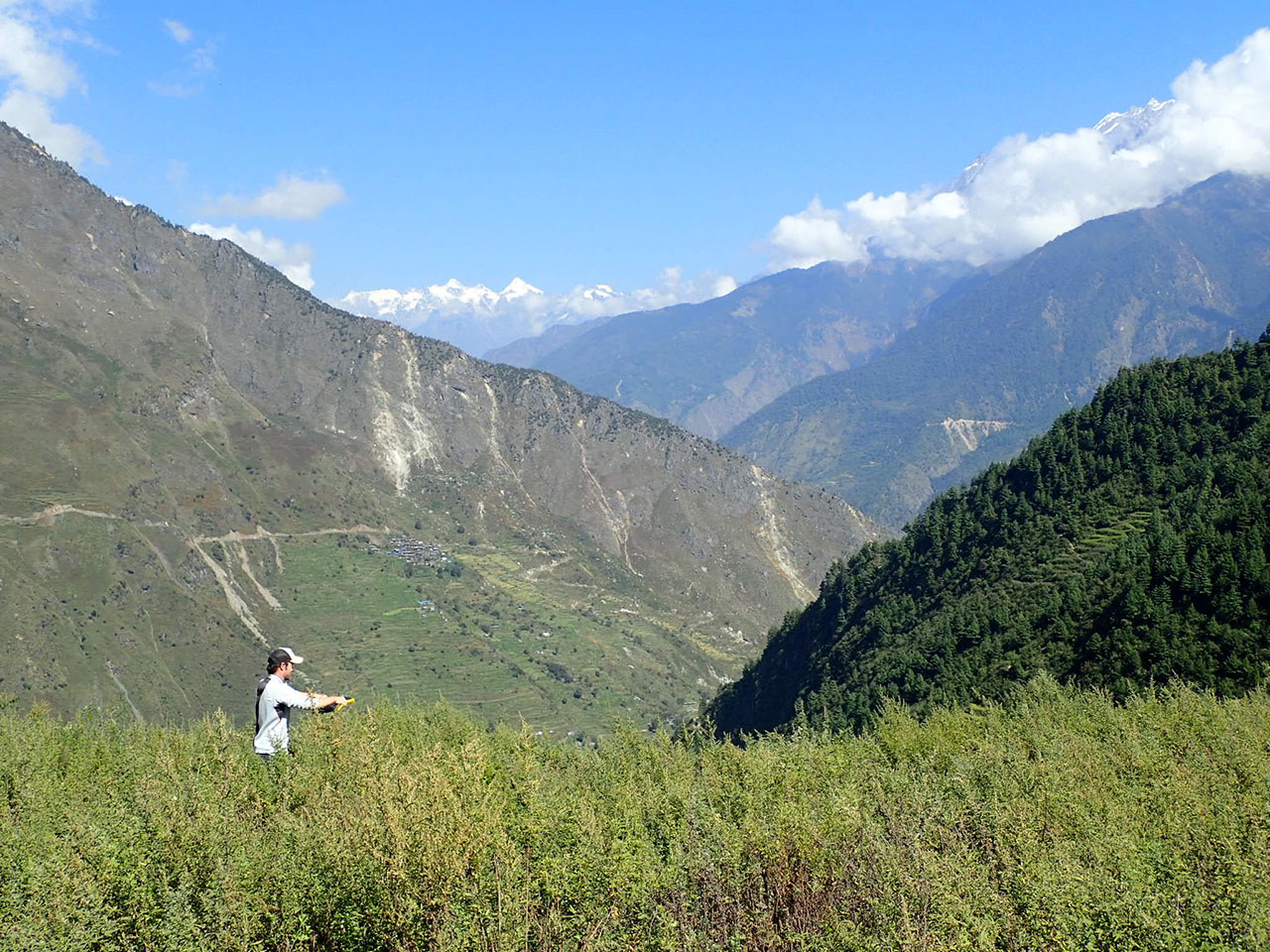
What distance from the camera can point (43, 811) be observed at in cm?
2252

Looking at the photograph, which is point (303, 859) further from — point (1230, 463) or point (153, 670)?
point (153, 670)

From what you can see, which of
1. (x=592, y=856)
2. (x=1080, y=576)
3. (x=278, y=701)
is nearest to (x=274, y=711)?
(x=278, y=701)

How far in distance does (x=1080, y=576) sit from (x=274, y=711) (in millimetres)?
86836

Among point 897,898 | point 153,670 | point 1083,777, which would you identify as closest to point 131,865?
point 897,898

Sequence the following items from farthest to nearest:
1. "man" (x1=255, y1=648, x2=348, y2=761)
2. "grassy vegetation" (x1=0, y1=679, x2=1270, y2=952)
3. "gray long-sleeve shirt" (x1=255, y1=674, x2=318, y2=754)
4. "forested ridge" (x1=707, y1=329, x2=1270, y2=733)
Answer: "forested ridge" (x1=707, y1=329, x2=1270, y2=733) < "gray long-sleeve shirt" (x1=255, y1=674, x2=318, y2=754) < "man" (x1=255, y1=648, x2=348, y2=761) < "grassy vegetation" (x1=0, y1=679, x2=1270, y2=952)

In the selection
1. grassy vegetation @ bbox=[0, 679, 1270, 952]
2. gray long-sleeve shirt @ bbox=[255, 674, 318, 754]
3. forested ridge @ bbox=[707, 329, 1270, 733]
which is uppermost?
gray long-sleeve shirt @ bbox=[255, 674, 318, 754]

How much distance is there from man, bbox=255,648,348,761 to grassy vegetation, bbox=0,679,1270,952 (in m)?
1.55

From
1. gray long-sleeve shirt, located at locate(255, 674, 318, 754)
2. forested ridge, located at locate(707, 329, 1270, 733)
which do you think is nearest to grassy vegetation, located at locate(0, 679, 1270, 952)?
gray long-sleeve shirt, located at locate(255, 674, 318, 754)

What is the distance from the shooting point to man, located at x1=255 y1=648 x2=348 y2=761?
18.2 meters

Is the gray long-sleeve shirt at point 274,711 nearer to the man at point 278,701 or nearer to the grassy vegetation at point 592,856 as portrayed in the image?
the man at point 278,701

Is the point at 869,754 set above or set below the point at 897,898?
below

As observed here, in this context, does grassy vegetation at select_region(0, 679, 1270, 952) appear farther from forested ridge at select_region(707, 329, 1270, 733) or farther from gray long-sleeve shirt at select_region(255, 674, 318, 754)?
forested ridge at select_region(707, 329, 1270, 733)

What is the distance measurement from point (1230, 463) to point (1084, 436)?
22638mm

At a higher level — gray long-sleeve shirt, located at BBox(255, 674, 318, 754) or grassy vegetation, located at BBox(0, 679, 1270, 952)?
gray long-sleeve shirt, located at BBox(255, 674, 318, 754)
